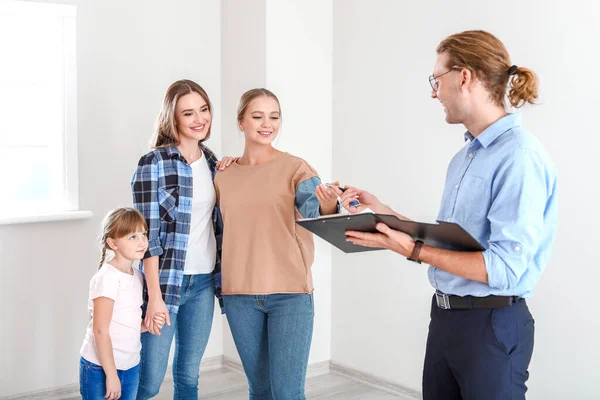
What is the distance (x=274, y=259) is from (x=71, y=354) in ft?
5.75

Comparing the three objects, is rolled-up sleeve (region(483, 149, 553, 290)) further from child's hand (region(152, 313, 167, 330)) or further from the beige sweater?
child's hand (region(152, 313, 167, 330))

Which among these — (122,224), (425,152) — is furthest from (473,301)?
(425,152)

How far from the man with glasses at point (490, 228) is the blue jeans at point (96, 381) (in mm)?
1047

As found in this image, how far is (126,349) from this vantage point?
7.94ft

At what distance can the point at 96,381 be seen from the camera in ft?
7.81

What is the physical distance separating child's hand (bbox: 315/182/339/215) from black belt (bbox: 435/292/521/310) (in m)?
0.52

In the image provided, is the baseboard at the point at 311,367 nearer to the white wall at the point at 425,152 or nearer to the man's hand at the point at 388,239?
the white wall at the point at 425,152

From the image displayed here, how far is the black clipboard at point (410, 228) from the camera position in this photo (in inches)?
64.9

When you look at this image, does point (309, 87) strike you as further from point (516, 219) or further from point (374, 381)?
point (516, 219)

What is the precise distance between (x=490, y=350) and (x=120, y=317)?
4.13ft

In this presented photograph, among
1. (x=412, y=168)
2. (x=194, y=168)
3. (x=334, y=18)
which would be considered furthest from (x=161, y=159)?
(x=334, y=18)

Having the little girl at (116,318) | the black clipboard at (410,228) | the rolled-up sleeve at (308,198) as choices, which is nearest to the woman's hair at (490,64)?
the black clipboard at (410,228)

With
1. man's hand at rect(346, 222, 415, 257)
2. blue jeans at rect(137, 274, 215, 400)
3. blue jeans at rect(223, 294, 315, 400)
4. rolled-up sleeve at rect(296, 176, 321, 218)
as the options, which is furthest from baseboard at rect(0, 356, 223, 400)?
man's hand at rect(346, 222, 415, 257)

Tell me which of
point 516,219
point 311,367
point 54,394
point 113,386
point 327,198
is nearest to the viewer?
point 516,219
